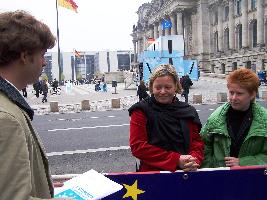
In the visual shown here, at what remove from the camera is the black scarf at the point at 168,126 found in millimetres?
3064

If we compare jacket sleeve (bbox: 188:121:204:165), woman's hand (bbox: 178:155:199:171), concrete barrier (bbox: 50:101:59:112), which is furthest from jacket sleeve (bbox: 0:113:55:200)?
concrete barrier (bbox: 50:101:59:112)

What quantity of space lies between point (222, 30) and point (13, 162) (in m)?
66.6

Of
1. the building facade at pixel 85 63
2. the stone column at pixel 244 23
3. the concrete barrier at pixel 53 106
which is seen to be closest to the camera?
the concrete barrier at pixel 53 106

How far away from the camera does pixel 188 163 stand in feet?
9.49

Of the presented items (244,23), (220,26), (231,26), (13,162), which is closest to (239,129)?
(13,162)

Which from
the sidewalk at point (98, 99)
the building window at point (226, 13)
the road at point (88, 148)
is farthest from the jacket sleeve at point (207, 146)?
the building window at point (226, 13)

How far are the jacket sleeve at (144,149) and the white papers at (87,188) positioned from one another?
0.86m

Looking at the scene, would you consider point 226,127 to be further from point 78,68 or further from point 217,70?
point 78,68

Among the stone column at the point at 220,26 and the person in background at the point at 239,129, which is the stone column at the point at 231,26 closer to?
the stone column at the point at 220,26

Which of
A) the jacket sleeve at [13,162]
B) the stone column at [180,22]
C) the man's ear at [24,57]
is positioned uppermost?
the stone column at [180,22]

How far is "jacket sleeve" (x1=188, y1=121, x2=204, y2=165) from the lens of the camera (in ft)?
10.2

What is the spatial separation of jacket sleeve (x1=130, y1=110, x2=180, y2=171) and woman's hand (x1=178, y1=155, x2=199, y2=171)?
5 cm

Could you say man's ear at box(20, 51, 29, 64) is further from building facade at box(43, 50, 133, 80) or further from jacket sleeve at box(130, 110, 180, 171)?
building facade at box(43, 50, 133, 80)

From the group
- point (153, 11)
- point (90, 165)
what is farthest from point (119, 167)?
point (153, 11)
